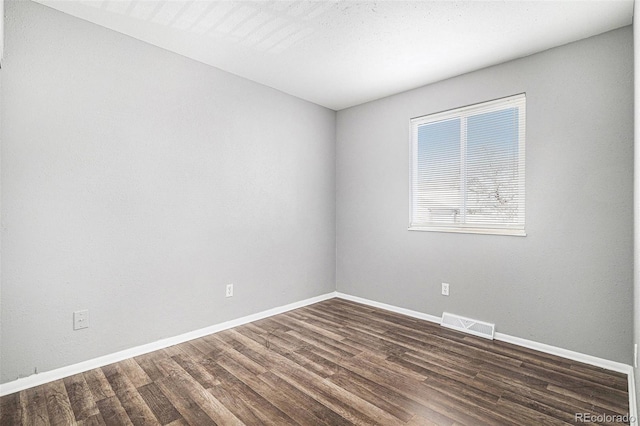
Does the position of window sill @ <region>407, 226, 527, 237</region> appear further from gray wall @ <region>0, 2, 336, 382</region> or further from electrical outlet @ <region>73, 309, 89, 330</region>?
electrical outlet @ <region>73, 309, 89, 330</region>

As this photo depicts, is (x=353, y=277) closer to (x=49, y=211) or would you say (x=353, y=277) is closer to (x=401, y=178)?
(x=401, y=178)

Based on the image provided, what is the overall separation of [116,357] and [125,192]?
126 centimetres

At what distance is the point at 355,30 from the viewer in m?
2.42

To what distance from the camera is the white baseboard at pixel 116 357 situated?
2.06m

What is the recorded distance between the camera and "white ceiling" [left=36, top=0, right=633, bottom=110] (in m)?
2.15

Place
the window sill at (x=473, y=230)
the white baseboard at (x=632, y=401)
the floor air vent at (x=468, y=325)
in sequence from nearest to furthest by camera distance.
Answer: the white baseboard at (x=632, y=401)
the window sill at (x=473, y=230)
the floor air vent at (x=468, y=325)

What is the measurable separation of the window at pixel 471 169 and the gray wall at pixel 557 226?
0.10 metres

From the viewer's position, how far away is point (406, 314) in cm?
359

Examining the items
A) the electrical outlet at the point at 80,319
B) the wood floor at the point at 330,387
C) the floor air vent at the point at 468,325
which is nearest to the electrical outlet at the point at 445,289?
the floor air vent at the point at 468,325

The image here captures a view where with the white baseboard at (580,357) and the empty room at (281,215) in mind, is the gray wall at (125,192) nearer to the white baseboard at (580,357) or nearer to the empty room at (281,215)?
the empty room at (281,215)

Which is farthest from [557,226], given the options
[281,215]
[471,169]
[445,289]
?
[281,215]

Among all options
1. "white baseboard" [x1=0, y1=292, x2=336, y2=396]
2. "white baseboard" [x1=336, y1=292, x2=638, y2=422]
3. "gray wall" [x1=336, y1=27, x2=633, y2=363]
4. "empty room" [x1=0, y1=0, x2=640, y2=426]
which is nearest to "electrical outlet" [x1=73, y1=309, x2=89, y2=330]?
"empty room" [x1=0, y1=0, x2=640, y2=426]

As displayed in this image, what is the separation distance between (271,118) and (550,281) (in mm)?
3060

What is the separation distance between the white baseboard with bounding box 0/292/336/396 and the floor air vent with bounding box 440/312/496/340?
5.80 ft
